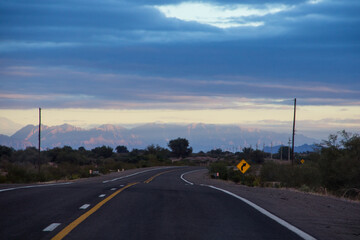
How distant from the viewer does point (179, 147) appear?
17188cm

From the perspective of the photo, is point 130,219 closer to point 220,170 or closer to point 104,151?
point 220,170

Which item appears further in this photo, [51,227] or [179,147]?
[179,147]

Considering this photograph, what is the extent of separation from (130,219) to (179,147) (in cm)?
16234

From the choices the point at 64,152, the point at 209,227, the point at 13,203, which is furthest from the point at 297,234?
the point at 64,152

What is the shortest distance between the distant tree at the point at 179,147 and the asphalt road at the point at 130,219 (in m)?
157

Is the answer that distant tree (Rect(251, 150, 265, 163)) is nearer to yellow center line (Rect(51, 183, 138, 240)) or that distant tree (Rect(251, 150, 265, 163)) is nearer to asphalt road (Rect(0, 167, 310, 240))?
asphalt road (Rect(0, 167, 310, 240))

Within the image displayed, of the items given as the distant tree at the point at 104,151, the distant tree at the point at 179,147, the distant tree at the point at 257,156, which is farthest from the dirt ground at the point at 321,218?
the distant tree at the point at 179,147

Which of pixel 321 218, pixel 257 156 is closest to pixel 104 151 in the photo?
pixel 257 156

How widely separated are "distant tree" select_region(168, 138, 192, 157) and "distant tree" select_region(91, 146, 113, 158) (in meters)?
42.9

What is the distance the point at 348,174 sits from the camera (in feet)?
81.1

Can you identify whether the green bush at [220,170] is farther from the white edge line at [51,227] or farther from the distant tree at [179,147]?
the distant tree at [179,147]

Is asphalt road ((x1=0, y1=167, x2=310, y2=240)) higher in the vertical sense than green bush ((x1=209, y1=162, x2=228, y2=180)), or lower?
higher

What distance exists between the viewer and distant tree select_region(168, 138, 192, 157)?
171 meters

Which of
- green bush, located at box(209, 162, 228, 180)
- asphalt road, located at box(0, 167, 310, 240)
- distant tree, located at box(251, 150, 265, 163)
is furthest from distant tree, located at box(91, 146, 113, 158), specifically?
asphalt road, located at box(0, 167, 310, 240)
